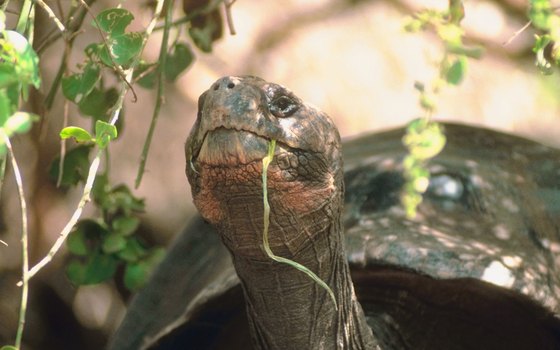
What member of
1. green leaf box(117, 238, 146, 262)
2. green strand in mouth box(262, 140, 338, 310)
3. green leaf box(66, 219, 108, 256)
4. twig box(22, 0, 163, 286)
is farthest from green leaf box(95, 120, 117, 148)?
green leaf box(117, 238, 146, 262)

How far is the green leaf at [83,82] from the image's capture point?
2434 millimetres

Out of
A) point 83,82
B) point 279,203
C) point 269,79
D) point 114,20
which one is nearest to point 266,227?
point 279,203

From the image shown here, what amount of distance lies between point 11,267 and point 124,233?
3.12 ft

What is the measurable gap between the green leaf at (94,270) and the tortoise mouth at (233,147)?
55.1 inches

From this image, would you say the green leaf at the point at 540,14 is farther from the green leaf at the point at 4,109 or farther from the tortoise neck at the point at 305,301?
the green leaf at the point at 4,109

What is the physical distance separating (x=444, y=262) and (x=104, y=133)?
984mm

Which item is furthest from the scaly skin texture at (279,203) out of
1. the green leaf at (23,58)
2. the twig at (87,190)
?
the green leaf at (23,58)

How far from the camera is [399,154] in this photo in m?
3.06

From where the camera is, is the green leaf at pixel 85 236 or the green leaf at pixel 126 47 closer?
the green leaf at pixel 126 47

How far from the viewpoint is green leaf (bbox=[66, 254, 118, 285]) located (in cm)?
323

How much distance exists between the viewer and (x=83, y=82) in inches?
95.9

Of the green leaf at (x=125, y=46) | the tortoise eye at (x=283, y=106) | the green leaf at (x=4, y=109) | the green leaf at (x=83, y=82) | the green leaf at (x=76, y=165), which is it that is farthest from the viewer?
the green leaf at (x=76, y=165)

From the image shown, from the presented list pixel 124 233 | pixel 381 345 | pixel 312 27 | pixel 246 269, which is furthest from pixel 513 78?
pixel 246 269

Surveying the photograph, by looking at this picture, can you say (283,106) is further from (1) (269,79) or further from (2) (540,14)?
(1) (269,79)
